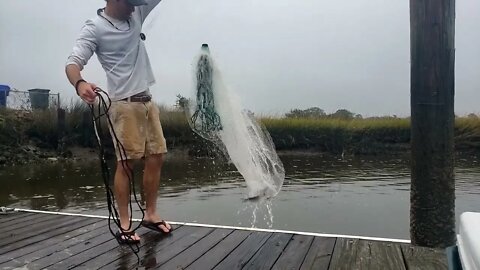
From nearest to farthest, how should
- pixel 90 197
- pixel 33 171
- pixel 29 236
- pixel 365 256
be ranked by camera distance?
pixel 365 256 < pixel 29 236 < pixel 90 197 < pixel 33 171

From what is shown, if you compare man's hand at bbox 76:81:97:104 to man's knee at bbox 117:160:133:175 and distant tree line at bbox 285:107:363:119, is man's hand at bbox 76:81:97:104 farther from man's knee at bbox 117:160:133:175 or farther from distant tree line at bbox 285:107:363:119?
distant tree line at bbox 285:107:363:119

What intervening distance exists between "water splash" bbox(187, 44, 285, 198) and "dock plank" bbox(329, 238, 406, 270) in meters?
0.72

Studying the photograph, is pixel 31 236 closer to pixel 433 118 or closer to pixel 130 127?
pixel 130 127

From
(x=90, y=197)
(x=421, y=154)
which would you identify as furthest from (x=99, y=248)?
(x=90, y=197)

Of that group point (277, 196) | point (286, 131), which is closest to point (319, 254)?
point (277, 196)

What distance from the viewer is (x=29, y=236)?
11.3ft

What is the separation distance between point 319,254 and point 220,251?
2.00ft

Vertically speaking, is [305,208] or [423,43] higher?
[423,43]

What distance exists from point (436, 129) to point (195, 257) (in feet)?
5.46

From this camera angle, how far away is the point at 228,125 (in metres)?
3.55

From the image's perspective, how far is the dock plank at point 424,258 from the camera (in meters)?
2.55

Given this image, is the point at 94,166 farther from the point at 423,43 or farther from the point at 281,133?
the point at 423,43

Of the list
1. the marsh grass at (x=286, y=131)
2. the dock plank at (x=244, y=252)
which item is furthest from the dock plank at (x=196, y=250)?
the marsh grass at (x=286, y=131)

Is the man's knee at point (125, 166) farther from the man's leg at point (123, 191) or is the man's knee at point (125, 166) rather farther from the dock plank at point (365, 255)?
the dock plank at point (365, 255)
